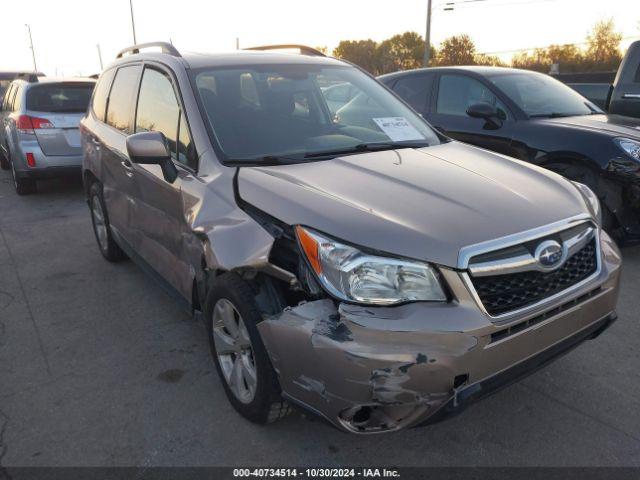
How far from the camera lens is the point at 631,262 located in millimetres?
4695

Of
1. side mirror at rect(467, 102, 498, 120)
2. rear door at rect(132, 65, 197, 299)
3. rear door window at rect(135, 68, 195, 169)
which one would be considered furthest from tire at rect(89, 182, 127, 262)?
side mirror at rect(467, 102, 498, 120)

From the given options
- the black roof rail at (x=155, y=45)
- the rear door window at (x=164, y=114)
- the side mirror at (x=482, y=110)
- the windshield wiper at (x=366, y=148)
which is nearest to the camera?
the windshield wiper at (x=366, y=148)

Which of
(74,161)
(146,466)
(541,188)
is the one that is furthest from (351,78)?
(74,161)

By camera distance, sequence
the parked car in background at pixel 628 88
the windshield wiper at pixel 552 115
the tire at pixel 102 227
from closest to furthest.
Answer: the tire at pixel 102 227 < the windshield wiper at pixel 552 115 < the parked car in background at pixel 628 88

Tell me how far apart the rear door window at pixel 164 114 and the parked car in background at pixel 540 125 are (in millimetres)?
1034

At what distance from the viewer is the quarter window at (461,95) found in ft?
18.5

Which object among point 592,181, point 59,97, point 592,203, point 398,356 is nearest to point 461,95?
point 592,181

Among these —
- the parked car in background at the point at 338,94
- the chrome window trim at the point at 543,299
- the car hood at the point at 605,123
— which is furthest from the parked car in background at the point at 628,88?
the chrome window trim at the point at 543,299

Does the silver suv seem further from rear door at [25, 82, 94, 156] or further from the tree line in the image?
the tree line

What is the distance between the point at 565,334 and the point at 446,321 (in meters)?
0.68

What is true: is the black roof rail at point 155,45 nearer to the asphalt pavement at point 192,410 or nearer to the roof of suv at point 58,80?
the asphalt pavement at point 192,410

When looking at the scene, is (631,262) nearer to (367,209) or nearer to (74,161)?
(367,209)

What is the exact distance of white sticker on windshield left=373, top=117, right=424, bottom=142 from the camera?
10.8ft

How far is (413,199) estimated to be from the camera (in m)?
2.36
